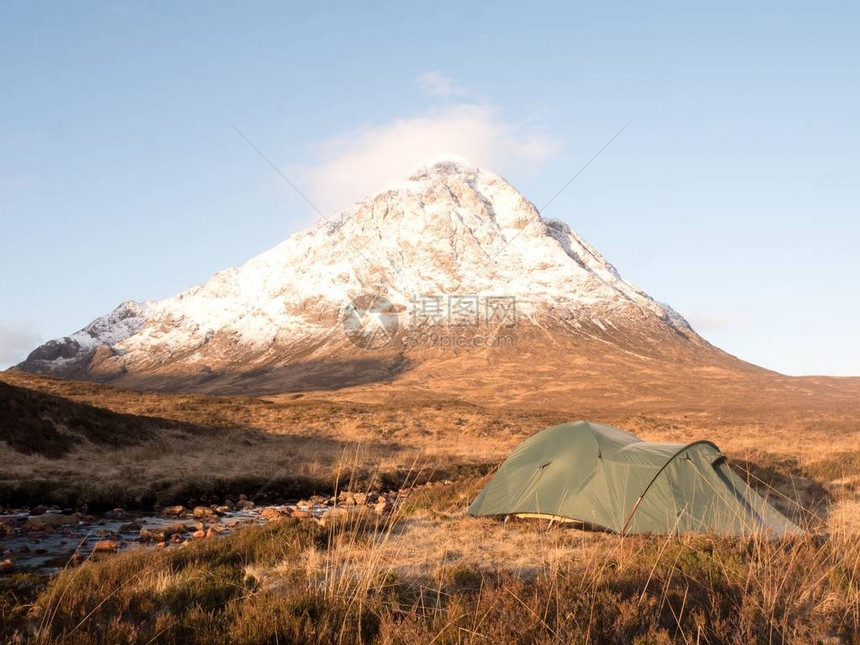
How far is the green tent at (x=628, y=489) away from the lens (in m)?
11.3

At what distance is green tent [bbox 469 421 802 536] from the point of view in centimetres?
1131

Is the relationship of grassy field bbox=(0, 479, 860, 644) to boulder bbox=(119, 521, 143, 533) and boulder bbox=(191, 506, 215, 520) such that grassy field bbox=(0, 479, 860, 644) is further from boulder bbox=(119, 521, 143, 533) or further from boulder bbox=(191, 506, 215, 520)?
boulder bbox=(191, 506, 215, 520)

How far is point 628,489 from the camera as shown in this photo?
39.1 ft

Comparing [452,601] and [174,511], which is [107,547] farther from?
[452,601]

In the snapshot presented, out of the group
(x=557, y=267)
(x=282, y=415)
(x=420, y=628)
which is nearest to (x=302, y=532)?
(x=420, y=628)

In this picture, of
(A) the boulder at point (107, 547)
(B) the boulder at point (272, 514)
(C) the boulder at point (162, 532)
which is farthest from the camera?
A: (B) the boulder at point (272, 514)

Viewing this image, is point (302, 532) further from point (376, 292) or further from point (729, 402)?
point (376, 292)

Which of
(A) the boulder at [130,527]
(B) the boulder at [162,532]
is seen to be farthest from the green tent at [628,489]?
(A) the boulder at [130,527]

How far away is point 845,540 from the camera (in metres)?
8.29

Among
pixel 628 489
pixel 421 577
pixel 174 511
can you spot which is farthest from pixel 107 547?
pixel 628 489

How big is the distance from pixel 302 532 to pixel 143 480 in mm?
10823

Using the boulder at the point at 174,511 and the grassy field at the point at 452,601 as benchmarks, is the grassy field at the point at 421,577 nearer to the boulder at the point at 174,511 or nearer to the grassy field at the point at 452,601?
the grassy field at the point at 452,601

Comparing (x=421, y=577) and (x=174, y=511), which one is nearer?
(x=421, y=577)

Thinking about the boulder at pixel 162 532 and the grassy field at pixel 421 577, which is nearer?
the grassy field at pixel 421 577
